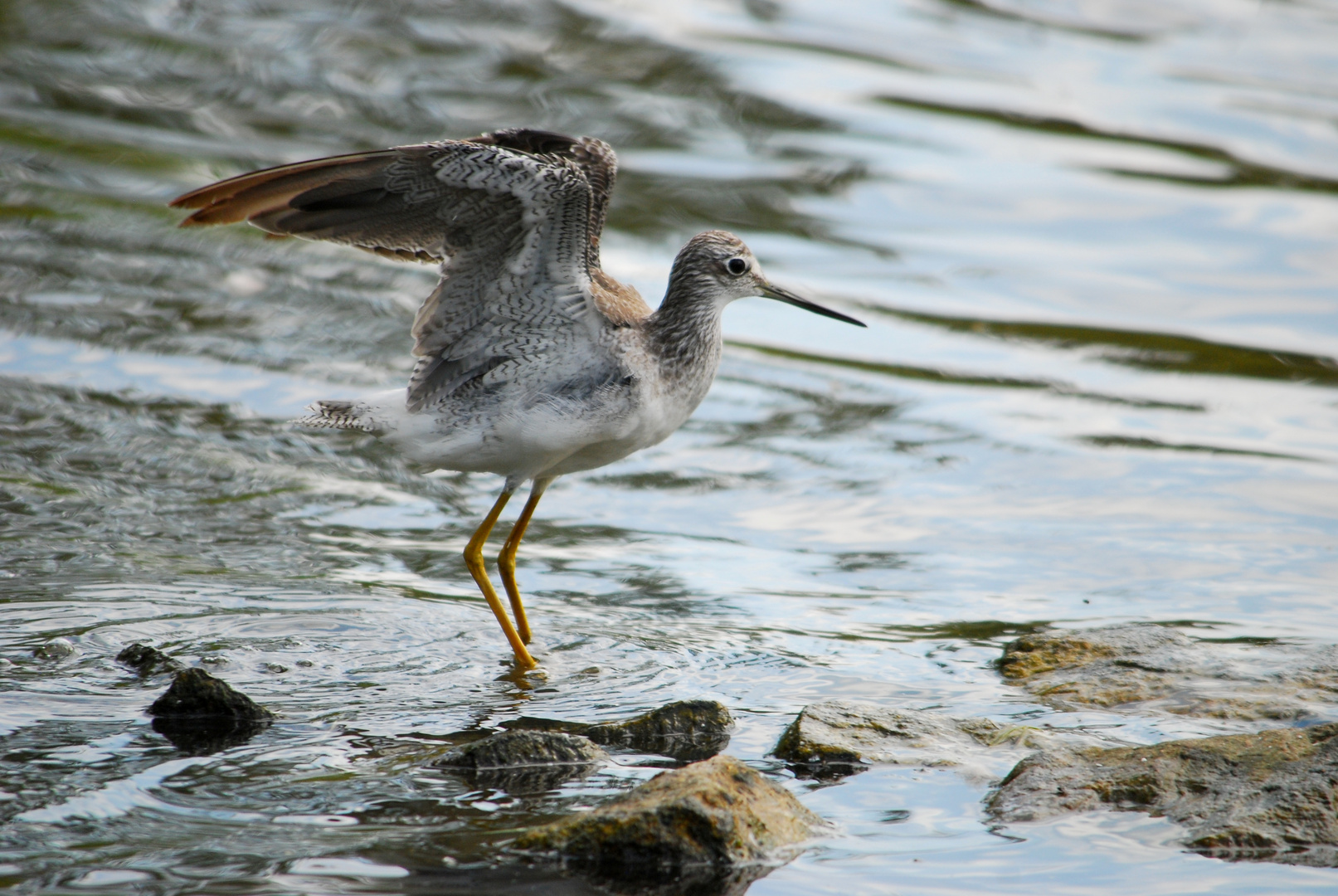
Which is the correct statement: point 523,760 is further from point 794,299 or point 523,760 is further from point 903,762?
point 794,299

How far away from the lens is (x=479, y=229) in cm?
697

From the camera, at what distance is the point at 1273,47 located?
18.4m

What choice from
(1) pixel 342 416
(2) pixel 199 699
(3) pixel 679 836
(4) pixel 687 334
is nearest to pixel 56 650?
(2) pixel 199 699

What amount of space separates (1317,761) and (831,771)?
1.78 m

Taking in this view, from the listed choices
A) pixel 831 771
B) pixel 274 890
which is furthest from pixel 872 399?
pixel 274 890

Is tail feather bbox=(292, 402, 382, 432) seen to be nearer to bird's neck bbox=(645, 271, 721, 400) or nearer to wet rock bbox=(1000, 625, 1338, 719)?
bird's neck bbox=(645, 271, 721, 400)

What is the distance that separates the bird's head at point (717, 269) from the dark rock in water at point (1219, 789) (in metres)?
2.93

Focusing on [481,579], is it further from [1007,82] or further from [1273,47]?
[1273,47]

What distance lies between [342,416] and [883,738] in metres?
3.19

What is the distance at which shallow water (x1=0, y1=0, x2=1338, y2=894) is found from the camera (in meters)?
5.31

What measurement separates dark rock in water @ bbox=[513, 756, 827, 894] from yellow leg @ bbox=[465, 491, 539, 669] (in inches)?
74.0

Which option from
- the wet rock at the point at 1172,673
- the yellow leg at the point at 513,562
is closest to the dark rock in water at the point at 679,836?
the wet rock at the point at 1172,673

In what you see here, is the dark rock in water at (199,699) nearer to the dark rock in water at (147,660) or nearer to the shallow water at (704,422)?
the shallow water at (704,422)

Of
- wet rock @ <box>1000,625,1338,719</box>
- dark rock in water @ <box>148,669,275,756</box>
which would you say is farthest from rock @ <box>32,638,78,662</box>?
wet rock @ <box>1000,625,1338,719</box>
